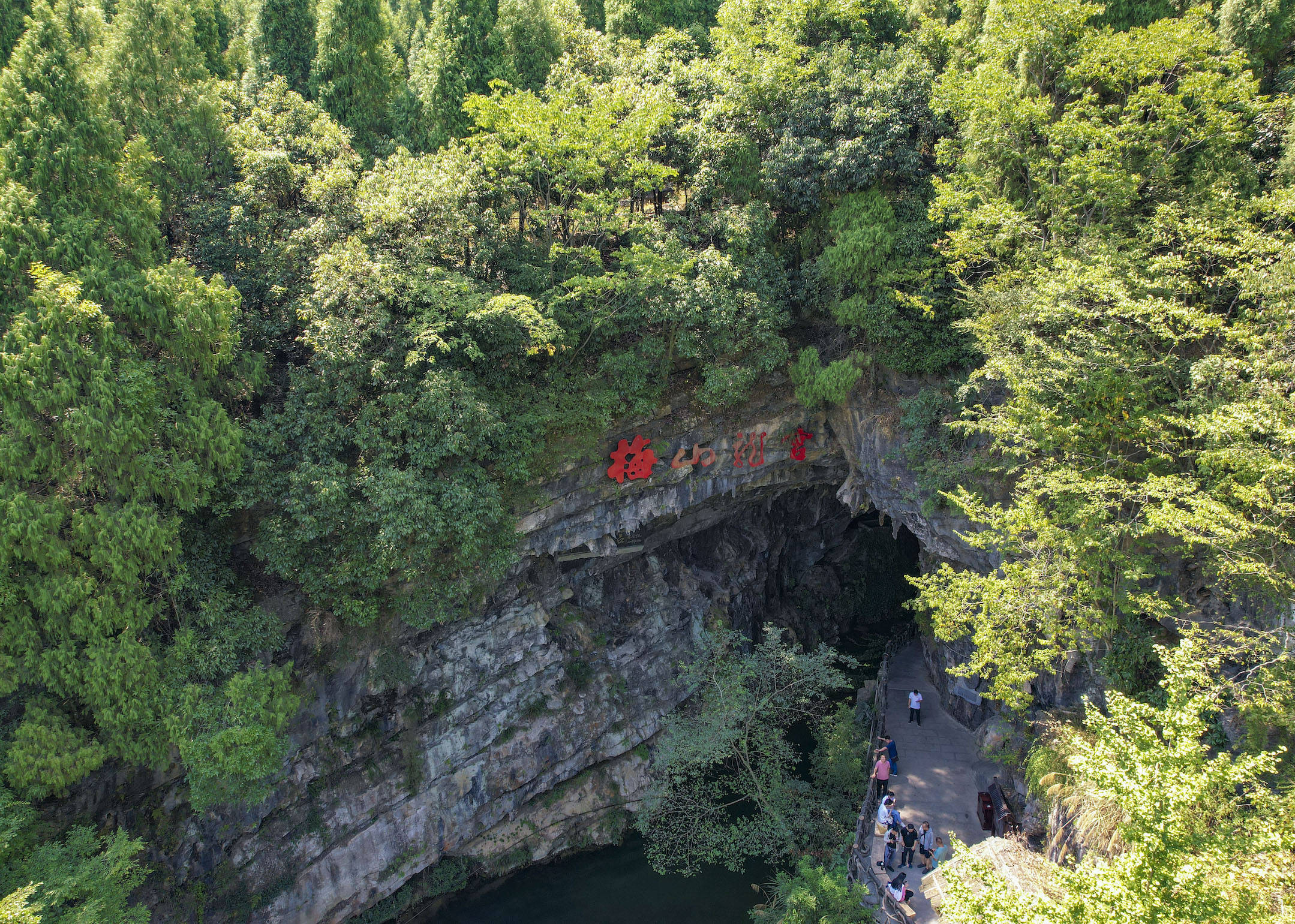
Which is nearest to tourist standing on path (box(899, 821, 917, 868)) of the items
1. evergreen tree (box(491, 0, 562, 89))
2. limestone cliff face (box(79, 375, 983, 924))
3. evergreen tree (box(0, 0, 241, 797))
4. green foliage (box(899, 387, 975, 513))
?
limestone cliff face (box(79, 375, 983, 924))

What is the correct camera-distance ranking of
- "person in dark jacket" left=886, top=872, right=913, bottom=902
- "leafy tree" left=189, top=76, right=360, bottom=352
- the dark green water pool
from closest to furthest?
"person in dark jacket" left=886, top=872, right=913, bottom=902
"leafy tree" left=189, top=76, right=360, bottom=352
the dark green water pool

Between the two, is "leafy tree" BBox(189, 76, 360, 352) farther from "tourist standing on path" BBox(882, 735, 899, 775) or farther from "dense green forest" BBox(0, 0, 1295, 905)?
"tourist standing on path" BBox(882, 735, 899, 775)

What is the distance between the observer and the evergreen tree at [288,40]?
16750 mm

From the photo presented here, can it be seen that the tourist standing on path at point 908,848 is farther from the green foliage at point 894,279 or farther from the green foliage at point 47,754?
the green foliage at point 47,754

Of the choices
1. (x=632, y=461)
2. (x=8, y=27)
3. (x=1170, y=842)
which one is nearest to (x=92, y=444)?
(x=632, y=461)

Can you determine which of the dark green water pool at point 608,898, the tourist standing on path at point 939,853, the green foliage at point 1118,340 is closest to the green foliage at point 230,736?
the dark green water pool at point 608,898

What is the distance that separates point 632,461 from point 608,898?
935 cm

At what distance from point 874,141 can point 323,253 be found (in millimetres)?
10959

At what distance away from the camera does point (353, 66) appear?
17.0 meters

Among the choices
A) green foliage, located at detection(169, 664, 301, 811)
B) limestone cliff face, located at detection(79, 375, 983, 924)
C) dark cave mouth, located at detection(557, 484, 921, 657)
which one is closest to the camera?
green foliage, located at detection(169, 664, 301, 811)

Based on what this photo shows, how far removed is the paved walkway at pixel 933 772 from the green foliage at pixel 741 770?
1.54 m

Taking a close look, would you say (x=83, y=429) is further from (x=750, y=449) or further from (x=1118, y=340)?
(x=1118, y=340)

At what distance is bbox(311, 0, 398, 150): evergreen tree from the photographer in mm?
16625

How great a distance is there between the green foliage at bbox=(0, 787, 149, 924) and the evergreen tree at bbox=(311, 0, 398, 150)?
14724mm
